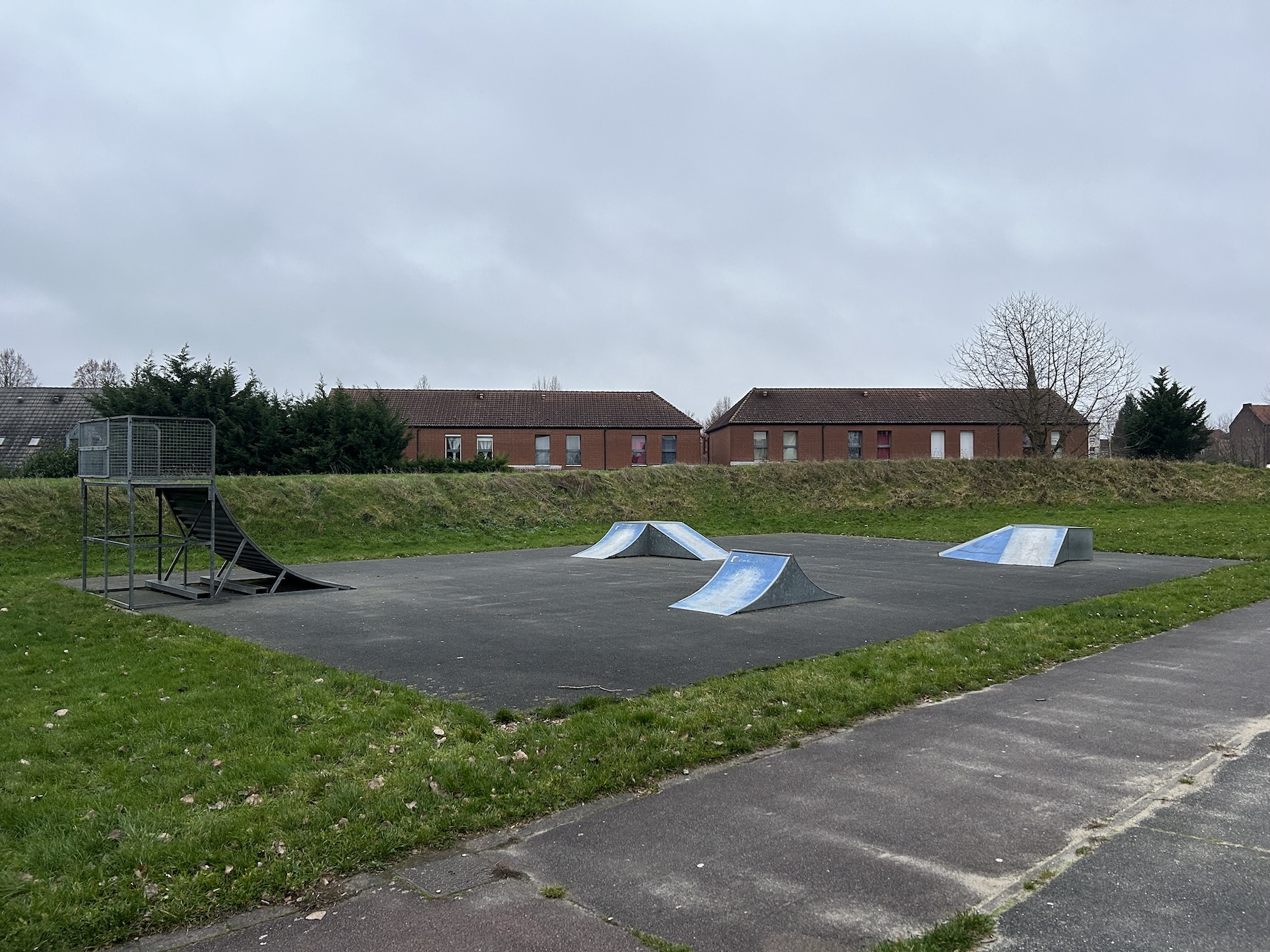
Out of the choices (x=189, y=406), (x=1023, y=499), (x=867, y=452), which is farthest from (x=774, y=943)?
(x=867, y=452)

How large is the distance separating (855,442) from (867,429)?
89cm

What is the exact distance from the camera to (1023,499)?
104ft

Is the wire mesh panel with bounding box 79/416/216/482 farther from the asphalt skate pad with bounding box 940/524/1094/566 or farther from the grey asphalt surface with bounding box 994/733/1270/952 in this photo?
the asphalt skate pad with bounding box 940/524/1094/566

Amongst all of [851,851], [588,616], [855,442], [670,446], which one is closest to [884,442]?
[855,442]

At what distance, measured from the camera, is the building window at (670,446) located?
42406 millimetres

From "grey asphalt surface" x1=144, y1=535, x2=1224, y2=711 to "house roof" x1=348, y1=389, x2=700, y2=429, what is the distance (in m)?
24.5

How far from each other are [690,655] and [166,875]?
16.4 feet

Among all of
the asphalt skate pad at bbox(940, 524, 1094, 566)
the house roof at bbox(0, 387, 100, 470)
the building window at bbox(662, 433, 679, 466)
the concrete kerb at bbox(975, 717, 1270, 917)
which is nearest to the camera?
the concrete kerb at bbox(975, 717, 1270, 917)

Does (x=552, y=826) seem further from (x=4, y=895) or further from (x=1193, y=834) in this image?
(x=1193, y=834)

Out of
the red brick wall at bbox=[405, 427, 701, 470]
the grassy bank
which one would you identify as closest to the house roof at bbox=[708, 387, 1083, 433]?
the red brick wall at bbox=[405, 427, 701, 470]

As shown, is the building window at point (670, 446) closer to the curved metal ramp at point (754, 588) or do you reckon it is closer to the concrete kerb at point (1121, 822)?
the curved metal ramp at point (754, 588)

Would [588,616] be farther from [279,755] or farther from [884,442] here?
[884,442]

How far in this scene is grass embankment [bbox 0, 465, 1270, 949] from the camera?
3.55 metres

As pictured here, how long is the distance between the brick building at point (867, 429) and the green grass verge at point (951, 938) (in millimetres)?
41345
